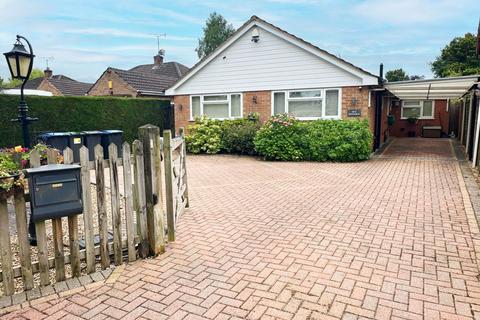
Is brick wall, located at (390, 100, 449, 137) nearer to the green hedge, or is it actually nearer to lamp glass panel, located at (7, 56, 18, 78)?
the green hedge

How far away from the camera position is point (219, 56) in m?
16.2

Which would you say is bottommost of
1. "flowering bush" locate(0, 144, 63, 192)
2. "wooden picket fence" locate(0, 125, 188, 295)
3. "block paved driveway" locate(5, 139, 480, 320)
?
"block paved driveway" locate(5, 139, 480, 320)

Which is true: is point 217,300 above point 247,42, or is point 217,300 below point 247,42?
below

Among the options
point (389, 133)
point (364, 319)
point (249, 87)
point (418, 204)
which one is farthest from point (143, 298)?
point (389, 133)

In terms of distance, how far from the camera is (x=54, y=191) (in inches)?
129

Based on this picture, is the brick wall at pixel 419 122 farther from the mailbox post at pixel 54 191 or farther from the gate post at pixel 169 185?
the mailbox post at pixel 54 191

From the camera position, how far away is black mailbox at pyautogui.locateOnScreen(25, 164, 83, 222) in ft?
10.4

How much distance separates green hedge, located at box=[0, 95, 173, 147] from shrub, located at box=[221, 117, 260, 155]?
4.55 m

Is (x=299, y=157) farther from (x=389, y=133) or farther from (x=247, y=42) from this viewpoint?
(x=389, y=133)

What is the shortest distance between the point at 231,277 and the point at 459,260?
105 inches

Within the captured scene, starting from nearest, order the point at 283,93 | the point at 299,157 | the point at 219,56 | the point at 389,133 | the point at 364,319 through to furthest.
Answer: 1. the point at 364,319
2. the point at 299,157
3. the point at 283,93
4. the point at 219,56
5. the point at 389,133

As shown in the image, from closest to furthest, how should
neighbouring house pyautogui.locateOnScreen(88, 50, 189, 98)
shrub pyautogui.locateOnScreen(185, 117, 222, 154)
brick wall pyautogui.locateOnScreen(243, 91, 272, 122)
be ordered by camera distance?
brick wall pyautogui.locateOnScreen(243, 91, 272, 122) → shrub pyautogui.locateOnScreen(185, 117, 222, 154) → neighbouring house pyautogui.locateOnScreen(88, 50, 189, 98)

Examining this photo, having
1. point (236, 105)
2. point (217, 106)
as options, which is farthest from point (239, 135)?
point (217, 106)

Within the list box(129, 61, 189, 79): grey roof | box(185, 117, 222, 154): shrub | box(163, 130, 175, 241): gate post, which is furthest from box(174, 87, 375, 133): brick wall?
box(129, 61, 189, 79): grey roof
